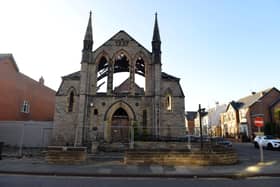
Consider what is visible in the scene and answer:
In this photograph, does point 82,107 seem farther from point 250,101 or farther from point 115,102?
point 250,101

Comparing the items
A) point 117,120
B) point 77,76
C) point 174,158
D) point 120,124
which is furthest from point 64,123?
point 174,158

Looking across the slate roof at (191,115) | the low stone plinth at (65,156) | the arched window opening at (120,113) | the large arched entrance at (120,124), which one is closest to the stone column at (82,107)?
the large arched entrance at (120,124)

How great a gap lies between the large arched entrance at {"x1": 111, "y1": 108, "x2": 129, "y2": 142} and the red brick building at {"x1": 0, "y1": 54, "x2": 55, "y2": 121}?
15960 mm

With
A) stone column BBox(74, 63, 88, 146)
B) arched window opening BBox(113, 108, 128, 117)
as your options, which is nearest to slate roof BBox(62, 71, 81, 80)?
stone column BBox(74, 63, 88, 146)

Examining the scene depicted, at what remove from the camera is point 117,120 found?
895 inches

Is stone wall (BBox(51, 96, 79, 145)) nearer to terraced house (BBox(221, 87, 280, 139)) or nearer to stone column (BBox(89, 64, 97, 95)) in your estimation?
stone column (BBox(89, 64, 97, 95))

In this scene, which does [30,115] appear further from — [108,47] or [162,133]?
[162,133]

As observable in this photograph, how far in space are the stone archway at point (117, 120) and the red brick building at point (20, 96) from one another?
51.7ft

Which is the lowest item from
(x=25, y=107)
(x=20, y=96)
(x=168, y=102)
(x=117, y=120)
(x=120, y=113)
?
(x=117, y=120)

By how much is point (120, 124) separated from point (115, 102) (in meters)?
2.49

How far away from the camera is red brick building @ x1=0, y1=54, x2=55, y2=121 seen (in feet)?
93.5

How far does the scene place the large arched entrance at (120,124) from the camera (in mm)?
21797

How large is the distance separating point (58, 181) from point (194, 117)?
71.7 meters

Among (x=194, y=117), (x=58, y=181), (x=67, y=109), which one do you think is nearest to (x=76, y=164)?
(x=58, y=181)
